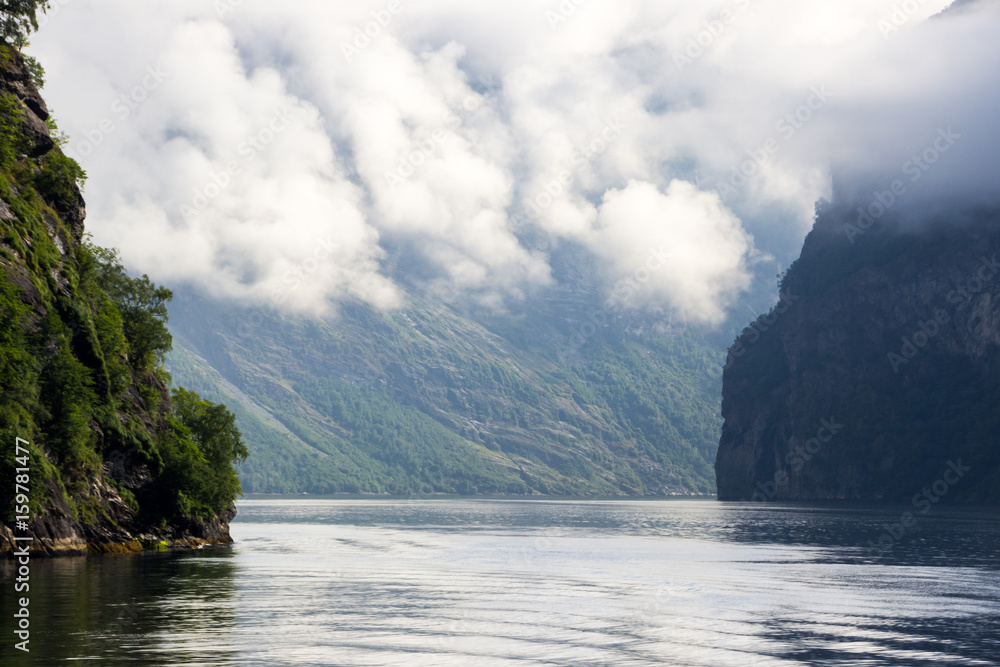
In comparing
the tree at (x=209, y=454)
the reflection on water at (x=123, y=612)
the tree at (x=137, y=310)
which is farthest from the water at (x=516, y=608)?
the tree at (x=137, y=310)

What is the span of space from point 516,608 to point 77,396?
50.1m

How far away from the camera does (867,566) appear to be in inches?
3401

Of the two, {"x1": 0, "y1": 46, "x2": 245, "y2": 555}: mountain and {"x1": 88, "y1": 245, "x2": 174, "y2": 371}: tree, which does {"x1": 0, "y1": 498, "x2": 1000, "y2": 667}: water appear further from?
{"x1": 88, "y1": 245, "x2": 174, "y2": 371}: tree

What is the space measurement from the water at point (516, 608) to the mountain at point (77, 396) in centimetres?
624

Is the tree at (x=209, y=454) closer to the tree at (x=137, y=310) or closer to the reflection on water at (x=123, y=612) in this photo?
the tree at (x=137, y=310)

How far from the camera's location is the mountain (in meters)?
74.3

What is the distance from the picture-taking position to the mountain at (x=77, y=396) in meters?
74.3

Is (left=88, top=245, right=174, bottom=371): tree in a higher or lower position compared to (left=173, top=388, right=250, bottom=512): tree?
higher

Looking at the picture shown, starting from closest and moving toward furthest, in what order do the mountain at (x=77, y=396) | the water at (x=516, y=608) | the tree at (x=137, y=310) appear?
the water at (x=516, y=608) < the mountain at (x=77, y=396) < the tree at (x=137, y=310)

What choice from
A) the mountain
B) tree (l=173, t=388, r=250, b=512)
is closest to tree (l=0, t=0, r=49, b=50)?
the mountain

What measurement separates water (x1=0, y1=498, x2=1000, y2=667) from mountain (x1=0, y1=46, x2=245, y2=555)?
624 centimetres

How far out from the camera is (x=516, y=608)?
176ft

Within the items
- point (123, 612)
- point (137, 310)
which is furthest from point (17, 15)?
point (123, 612)

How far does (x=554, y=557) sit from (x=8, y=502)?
51.4 metres
